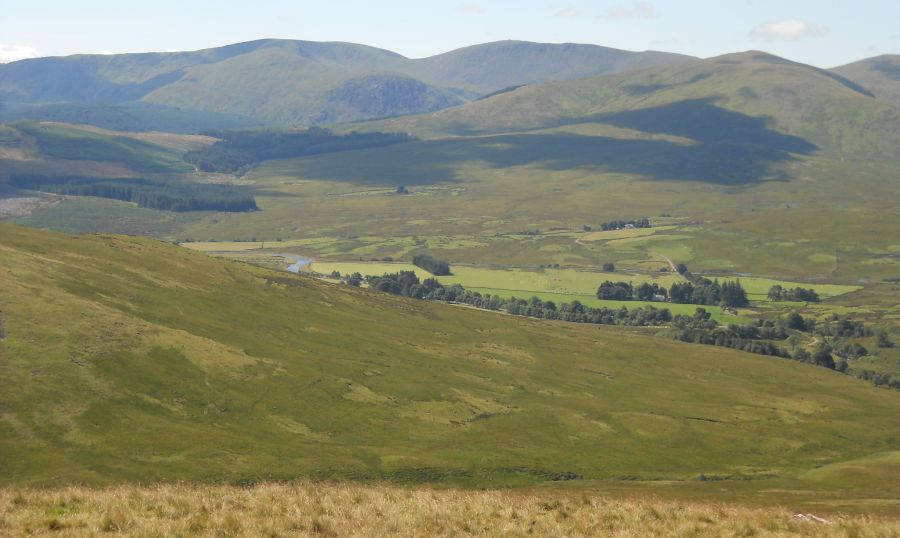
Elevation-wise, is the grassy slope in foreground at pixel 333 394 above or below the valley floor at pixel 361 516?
below

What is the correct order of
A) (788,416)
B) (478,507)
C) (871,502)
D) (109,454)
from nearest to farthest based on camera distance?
(478,507) < (871,502) < (109,454) < (788,416)

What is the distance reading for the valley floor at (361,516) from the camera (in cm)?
3272

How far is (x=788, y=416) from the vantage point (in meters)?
152

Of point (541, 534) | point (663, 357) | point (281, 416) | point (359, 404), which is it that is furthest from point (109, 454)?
point (663, 357)

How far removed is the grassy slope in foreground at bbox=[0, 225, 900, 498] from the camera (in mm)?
100562

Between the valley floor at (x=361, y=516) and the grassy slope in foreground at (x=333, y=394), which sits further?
the grassy slope in foreground at (x=333, y=394)

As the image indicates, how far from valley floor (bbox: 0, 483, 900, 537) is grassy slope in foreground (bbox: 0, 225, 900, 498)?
2013 inches

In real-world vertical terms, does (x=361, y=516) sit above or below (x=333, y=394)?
above

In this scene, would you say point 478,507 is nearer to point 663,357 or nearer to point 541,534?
point 541,534

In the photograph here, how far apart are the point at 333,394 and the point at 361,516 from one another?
324ft

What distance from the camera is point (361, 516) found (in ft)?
117

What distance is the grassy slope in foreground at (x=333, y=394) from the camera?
100562 mm

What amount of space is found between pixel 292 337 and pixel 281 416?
136 feet

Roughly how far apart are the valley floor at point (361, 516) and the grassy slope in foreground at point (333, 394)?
2013 inches
